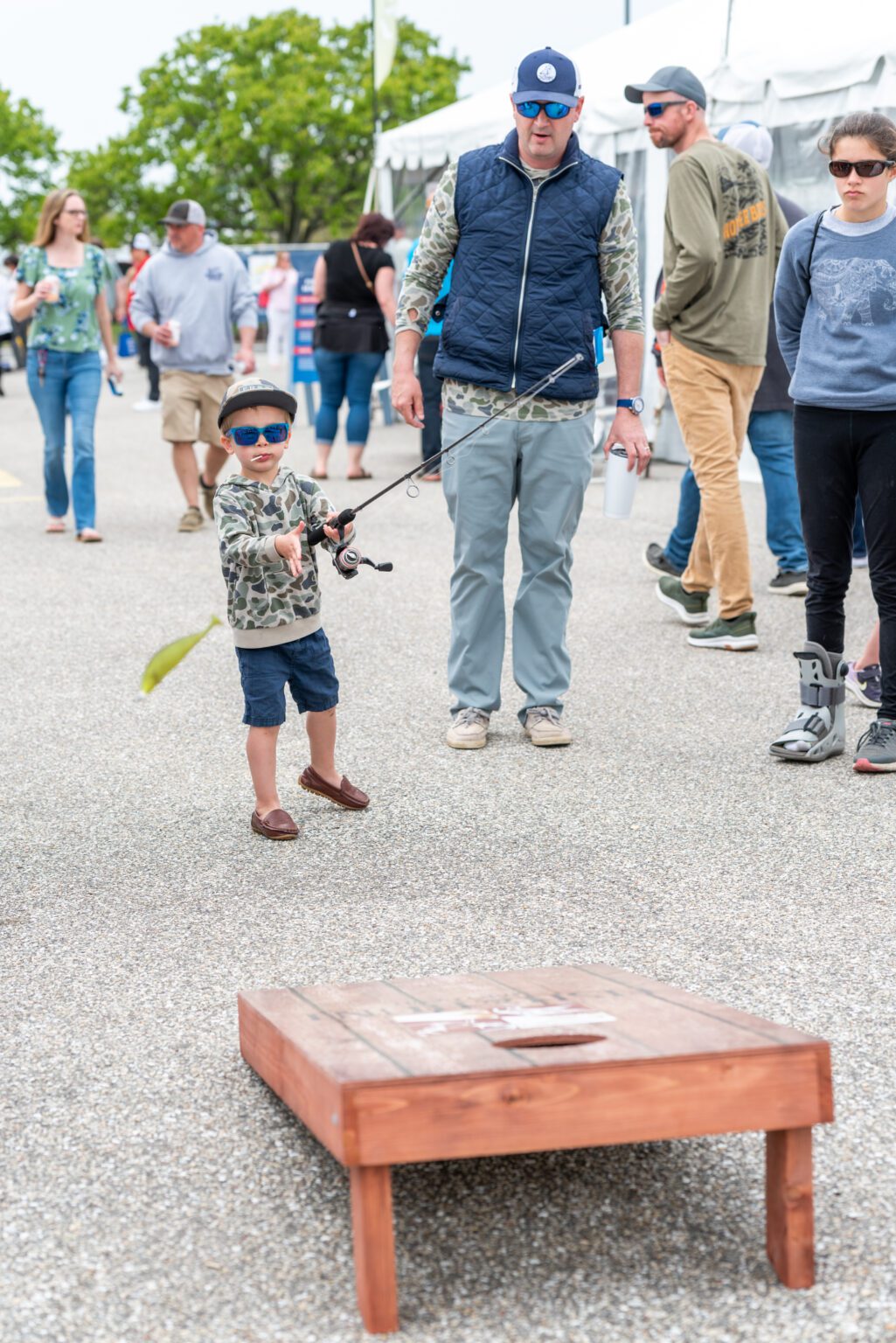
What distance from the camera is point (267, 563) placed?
179 inches

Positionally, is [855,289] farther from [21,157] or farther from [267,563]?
[21,157]

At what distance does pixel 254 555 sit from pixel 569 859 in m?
1.18

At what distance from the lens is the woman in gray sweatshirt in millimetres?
5246

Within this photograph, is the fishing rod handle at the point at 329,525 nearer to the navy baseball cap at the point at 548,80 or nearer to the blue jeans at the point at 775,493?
the navy baseball cap at the point at 548,80

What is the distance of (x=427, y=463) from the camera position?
5.04 metres

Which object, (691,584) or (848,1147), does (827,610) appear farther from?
(848,1147)

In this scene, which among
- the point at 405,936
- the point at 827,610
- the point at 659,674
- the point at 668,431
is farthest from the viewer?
the point at 668,431

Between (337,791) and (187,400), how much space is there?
18.6 ft

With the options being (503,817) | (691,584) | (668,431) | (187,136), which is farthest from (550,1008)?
(187,136)

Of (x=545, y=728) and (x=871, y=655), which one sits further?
(x=871, y=655)

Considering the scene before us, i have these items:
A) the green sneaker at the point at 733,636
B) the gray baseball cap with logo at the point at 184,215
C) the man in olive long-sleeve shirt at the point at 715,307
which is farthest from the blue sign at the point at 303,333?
the green sneaker at the point at 733,636

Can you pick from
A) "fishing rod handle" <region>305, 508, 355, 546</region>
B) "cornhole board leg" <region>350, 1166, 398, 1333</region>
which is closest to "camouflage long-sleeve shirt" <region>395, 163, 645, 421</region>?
"fishing rod handle" <region>305, 508, 355, 546</region>

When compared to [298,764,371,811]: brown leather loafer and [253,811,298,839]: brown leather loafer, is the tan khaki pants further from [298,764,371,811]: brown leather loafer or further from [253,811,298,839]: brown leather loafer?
[253,811,298,839]: brown leather loafer

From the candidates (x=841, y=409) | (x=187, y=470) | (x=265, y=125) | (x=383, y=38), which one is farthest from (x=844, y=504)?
(x=265, y=125)
